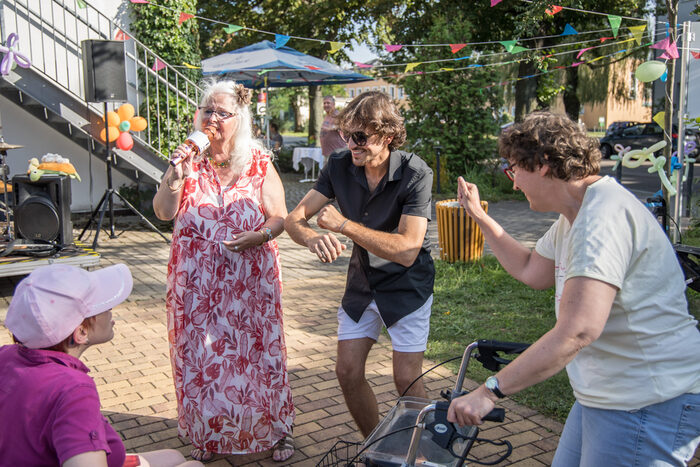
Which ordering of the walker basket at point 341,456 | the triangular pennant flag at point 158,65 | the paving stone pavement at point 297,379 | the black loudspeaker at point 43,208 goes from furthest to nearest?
the triangular pennant flag at point 158,65, the black loudspeaker at point 43,208, the paving stone pavement at point 297,379, the walker basket at point 341,456

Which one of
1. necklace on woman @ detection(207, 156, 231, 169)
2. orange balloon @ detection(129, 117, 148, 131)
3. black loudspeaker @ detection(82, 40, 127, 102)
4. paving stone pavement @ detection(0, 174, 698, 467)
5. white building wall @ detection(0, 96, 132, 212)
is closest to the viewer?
necklace on woman @ detection(207, 156, 231, 169)

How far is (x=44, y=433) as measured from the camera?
1.77 metres

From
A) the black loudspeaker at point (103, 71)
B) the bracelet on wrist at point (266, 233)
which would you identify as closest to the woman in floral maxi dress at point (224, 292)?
the bracelet on wrist at point (266, 233)

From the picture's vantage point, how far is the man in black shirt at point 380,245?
297cm

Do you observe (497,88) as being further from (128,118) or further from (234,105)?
(234,105)

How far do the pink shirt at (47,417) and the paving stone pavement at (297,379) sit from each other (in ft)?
6.10

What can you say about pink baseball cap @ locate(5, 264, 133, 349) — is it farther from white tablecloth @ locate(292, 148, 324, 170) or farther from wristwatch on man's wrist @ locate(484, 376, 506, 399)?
white tablecloth @ locate(292, 148, 324, 170)

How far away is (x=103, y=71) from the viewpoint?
9000mm

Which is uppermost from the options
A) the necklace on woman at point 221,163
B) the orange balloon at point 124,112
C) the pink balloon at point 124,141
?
the orange balloon at point 124,112

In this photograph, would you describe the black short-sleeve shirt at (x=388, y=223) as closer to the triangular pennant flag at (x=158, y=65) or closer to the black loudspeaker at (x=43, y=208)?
the black loudspeaker at (x=43, y=208)

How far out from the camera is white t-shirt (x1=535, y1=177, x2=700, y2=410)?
186 cm

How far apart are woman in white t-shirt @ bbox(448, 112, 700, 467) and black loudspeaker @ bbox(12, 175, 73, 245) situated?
22.1 ft

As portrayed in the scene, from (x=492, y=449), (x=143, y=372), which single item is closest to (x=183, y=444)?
(x=143, y=372)

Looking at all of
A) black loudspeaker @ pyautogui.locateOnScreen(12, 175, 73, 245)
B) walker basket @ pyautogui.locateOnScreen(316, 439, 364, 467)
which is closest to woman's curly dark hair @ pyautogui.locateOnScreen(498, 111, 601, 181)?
walker basket @ pyautogui.locateOnScreen(316, 439, 364, 467)
